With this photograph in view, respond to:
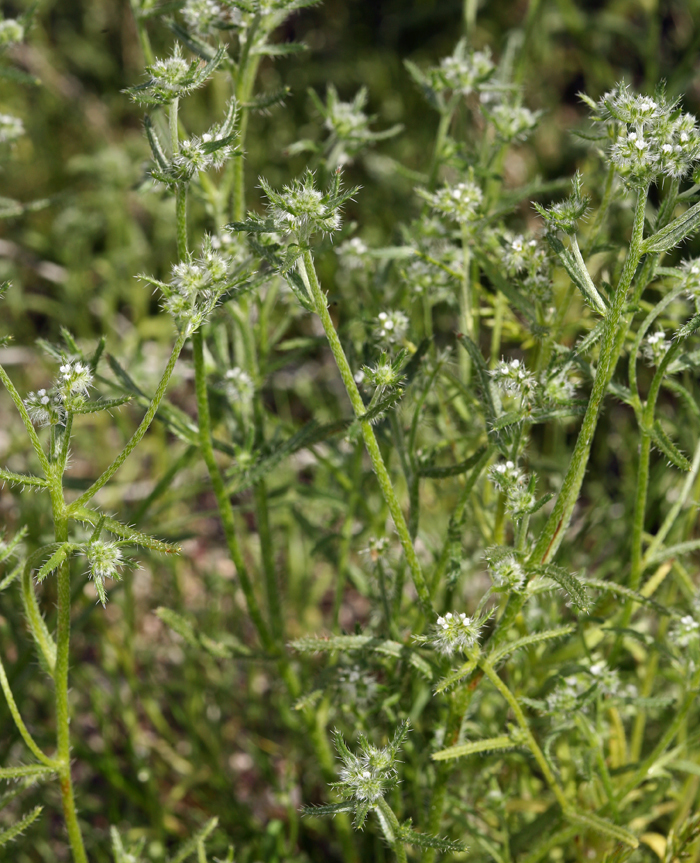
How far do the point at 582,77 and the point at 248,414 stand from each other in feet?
14.1

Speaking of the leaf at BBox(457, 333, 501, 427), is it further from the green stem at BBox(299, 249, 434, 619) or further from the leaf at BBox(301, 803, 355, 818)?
the leaf at BBox(301, 803, 355, 818)

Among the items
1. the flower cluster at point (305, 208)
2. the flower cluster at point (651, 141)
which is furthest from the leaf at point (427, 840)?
the flower cluster at point (651, 141)

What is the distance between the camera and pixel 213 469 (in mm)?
2361

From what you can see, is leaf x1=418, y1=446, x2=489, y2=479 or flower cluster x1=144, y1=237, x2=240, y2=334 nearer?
flower cluster x1=144, y1=237, x2=240, y2=334

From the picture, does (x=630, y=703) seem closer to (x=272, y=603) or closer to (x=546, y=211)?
(x=272, y=603)

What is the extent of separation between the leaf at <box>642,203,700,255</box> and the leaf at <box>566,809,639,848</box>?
4.49 feet

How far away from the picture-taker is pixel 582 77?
5.75 m

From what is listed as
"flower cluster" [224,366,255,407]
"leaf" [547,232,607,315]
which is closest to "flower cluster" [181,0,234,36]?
"flower cluster" [224,366,255,407]

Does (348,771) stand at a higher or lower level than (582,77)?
lower

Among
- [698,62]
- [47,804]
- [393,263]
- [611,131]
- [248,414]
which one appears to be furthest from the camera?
[698,62]

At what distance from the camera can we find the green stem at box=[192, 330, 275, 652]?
2.22 meters

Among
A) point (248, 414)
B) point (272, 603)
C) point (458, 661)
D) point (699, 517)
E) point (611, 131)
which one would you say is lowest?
point (458, 661)

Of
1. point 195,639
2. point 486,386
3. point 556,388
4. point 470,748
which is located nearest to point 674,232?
point 556,388

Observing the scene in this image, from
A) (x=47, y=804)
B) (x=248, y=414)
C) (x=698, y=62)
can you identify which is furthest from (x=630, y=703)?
(x=698, y=62)
